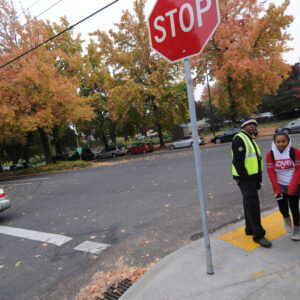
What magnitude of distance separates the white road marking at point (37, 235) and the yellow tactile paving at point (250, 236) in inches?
124

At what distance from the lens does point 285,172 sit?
10.9ft

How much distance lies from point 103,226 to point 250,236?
3102 mm

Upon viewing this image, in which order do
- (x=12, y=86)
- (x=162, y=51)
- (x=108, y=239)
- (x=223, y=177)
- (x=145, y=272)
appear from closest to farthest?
1. (x=162, y=51)
2. (x=145, y=272)
3. (x=108, y=239)
4. (x=223, y=177)
5. (x=12, y=86)

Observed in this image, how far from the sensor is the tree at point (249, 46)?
19.8 metres

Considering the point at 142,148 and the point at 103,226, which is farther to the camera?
the point at 142,148

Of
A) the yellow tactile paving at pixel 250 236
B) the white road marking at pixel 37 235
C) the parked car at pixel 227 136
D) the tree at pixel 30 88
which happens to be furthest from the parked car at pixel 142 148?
the yellow tactile paving at pixel 250 236

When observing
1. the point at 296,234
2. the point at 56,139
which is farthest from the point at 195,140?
the point at 56,139

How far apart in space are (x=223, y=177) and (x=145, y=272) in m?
5.69

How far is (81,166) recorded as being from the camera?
1852 centimetres

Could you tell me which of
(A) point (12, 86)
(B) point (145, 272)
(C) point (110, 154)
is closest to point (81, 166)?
(A) point (12, 86)

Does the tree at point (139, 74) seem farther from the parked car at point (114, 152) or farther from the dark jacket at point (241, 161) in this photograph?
the dark jacket at point (241, 161)

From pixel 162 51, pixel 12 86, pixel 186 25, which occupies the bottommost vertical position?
pixel 162 51

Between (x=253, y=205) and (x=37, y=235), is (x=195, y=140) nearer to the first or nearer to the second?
(x=253, y=205)

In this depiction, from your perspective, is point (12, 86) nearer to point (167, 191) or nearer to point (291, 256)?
point (167, 191)
